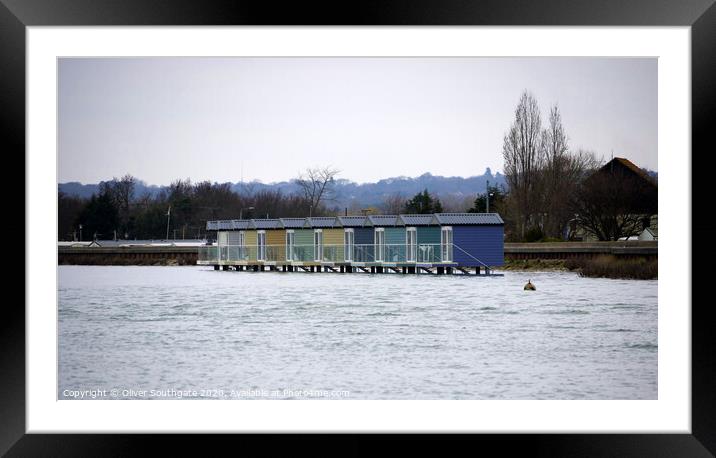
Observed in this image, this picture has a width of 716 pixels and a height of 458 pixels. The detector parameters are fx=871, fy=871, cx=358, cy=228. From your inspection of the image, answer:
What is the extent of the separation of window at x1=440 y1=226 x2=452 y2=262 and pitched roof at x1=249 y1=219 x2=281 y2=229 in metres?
6.48

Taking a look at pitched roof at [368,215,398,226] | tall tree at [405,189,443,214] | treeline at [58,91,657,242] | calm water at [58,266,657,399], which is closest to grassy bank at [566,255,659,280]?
calm water at [58,266,657,399]

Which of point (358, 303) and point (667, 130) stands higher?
point (667, 130)

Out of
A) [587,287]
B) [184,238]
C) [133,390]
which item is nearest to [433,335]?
[133,390]

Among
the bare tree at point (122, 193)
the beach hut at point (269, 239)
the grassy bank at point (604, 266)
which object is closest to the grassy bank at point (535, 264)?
the grassy bank at point (604, 266)

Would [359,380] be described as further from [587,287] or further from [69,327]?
[587,287]

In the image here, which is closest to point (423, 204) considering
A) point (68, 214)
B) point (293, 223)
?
point (293, 223)

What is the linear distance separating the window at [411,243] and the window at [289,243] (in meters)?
4.56

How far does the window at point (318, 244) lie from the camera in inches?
1078

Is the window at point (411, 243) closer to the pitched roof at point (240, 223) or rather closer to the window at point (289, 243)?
the window at point (289, 243)

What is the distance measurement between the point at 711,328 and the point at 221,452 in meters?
3.65

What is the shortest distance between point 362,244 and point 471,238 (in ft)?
12.2
